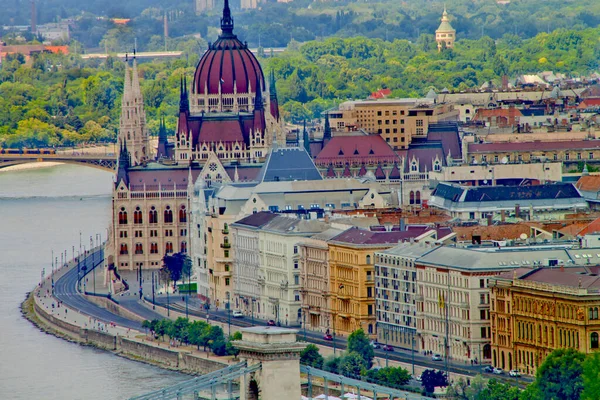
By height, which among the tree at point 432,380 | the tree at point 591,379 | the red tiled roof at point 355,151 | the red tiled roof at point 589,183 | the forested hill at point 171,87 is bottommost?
the forested hill at point 171,87

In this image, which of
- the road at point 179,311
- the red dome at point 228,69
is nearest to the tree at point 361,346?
the road at point 179,311

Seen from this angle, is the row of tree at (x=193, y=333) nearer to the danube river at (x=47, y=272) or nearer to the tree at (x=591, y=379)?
the danube river at (x=47, y=272)

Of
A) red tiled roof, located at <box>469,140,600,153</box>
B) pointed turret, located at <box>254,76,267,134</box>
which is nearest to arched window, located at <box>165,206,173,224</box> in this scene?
pointed turret, located at <box>254,76,267,134</box>

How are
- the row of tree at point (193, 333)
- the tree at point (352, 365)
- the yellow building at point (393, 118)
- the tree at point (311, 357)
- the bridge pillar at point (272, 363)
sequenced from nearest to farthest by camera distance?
the bridge pillar at point (272, 363)
the tree at point (352, 365)
the tree at point (311, 357)
the row of tree at point (193, 333)
the yellow building at point (393, 118)

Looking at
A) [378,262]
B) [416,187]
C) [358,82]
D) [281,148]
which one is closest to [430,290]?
[378,262]

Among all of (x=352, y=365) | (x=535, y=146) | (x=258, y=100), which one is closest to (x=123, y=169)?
(x=258, y=100)

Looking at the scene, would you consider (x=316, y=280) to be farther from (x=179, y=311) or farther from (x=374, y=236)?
(x=179, y=311)
